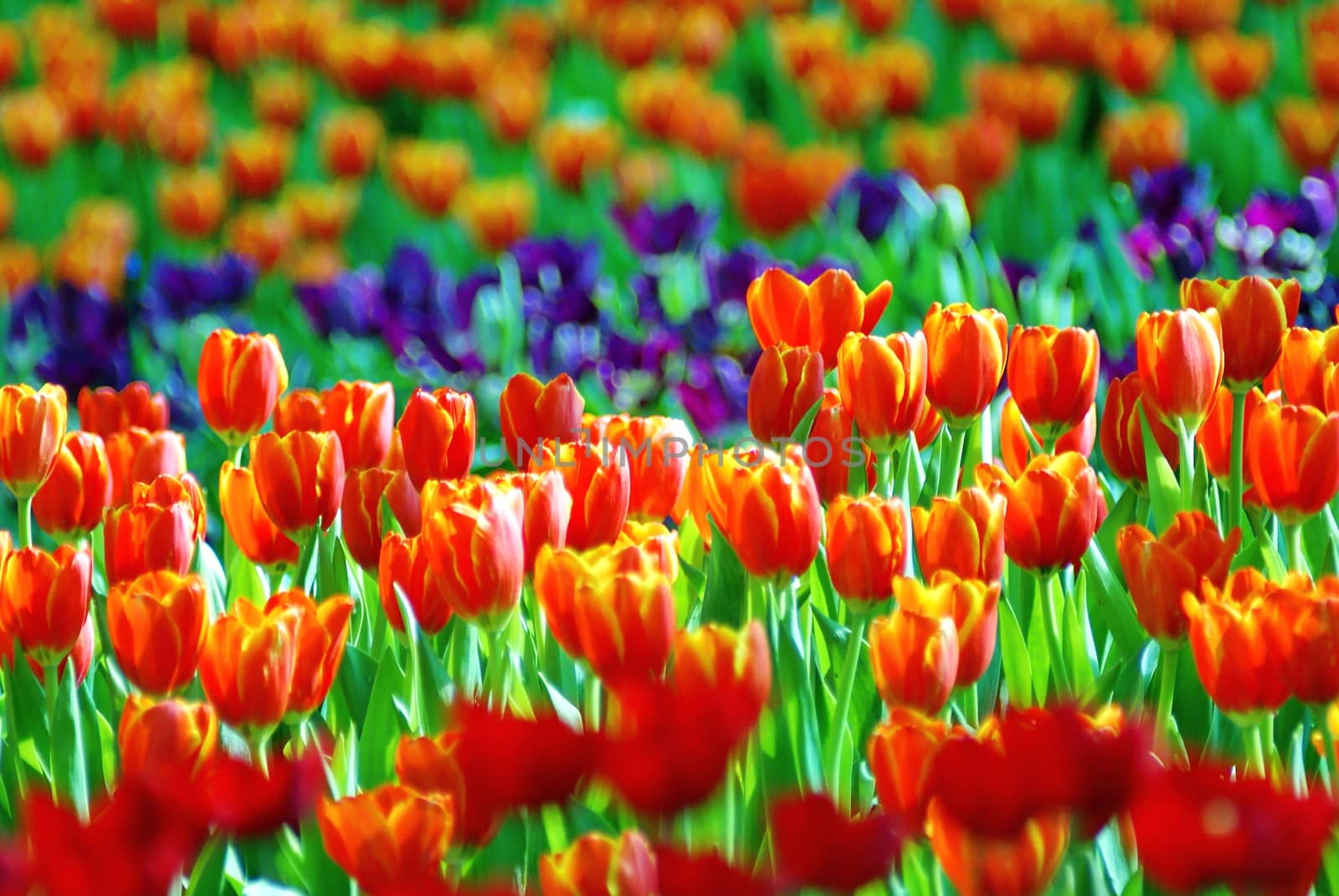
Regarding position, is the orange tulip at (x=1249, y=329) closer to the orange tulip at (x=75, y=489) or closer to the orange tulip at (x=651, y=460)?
the orange tulip at (x=651, y=460)

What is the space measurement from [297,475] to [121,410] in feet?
1.60

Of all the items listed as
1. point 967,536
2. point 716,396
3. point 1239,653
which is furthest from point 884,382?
point 716,396

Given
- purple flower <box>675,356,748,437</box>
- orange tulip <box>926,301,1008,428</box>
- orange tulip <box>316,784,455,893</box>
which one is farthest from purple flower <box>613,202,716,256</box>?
orange tulip <box>316,784,455,893</box>

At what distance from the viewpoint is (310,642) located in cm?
111

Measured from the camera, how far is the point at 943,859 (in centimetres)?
87

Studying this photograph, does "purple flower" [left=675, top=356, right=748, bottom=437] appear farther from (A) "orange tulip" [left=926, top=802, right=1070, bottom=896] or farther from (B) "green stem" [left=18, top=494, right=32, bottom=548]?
(A) "orange tulip" [left=926, top=802, right=1070, bottom=896]

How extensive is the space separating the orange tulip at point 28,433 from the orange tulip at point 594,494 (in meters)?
0.46

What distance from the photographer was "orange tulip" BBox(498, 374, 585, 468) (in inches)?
57.2

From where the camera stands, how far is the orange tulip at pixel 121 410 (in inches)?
68.8

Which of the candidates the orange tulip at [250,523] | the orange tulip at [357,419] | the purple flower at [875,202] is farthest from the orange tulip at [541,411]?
the purple flower at [875,202]

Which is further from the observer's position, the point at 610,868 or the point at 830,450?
the point at 830,450

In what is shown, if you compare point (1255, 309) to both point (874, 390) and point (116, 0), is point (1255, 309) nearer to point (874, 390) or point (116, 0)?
point (874, 390)

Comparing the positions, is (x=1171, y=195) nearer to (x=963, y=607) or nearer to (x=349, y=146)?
(x=963, y=607)

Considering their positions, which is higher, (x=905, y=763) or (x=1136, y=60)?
(x=905, y=763)
